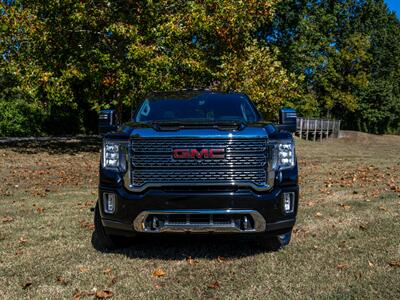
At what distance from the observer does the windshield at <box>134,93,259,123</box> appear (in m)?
6.42

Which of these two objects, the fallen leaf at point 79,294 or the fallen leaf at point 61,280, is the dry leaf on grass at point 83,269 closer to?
the fallen leaf at point 61,280

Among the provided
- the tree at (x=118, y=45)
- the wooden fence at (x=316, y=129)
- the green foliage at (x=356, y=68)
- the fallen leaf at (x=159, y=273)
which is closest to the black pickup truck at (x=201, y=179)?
the fallen leaf at (x=159, y=273)

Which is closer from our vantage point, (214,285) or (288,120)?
(214,285)

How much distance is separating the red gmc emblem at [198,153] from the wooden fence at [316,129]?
1421 inches

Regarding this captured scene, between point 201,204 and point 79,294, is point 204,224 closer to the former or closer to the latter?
point 201,204

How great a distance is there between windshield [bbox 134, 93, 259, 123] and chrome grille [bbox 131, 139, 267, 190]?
4.35 ft

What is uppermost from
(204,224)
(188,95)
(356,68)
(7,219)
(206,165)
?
(356,68)

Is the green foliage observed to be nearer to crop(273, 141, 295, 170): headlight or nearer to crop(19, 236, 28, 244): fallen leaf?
crop(19, 236, 28, 244): fallen leaf

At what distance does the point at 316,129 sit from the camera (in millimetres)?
44281

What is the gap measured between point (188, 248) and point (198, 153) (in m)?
1.44

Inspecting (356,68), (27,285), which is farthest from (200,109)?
(356,68)

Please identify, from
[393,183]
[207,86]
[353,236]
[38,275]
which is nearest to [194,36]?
[207,86]

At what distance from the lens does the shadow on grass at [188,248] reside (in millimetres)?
5613

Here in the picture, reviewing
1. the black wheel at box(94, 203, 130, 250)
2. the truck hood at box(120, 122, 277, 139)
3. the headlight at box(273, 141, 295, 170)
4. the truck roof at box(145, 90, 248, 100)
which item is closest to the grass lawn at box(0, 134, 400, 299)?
the black wheel at box(94, 203, 130, 250)
